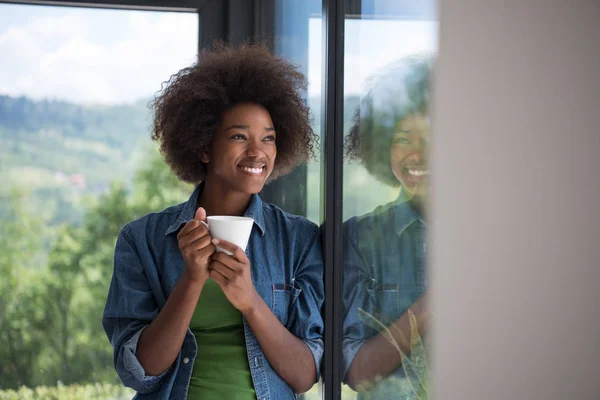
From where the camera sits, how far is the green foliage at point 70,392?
2096 millimetres

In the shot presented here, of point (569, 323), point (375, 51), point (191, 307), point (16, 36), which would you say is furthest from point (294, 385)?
point (16, 36)

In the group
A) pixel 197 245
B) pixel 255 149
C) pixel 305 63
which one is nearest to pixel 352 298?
pixel 197 245

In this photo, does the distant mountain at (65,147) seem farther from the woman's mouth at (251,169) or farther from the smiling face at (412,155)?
the smiling face at (412,155)

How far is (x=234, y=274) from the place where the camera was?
1146 mm

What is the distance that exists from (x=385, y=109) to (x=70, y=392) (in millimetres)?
1617

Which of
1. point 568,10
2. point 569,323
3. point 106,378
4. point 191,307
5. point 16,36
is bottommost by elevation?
point 106,378

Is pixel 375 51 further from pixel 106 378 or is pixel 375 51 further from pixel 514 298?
pixel 106 378

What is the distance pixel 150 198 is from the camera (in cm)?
215

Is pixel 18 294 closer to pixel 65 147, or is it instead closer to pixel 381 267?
pixel 65 147

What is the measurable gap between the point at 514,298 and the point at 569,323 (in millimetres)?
50

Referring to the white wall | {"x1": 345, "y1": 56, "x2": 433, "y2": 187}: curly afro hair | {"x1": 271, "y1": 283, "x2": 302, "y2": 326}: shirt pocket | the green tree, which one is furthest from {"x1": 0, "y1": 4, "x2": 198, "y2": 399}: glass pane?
the white wall

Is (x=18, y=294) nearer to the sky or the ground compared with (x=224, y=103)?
nearer to the ground

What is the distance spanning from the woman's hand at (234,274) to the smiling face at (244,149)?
0.64 feet

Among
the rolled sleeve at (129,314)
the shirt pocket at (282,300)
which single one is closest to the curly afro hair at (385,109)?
the shirt pocket at (282,300)
